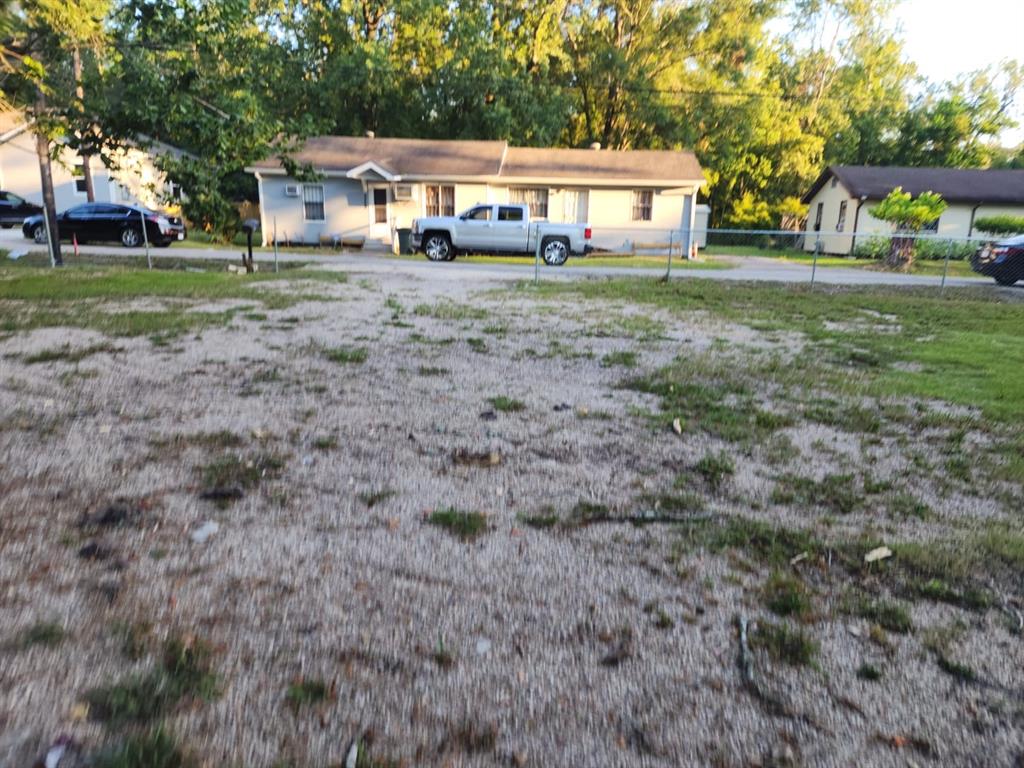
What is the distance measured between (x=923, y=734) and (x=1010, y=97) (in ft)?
191

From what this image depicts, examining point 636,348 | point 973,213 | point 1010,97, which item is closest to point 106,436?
point 636,348

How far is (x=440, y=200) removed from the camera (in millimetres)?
26984

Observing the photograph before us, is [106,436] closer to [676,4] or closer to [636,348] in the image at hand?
[636,348]

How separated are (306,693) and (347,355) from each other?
5.20m

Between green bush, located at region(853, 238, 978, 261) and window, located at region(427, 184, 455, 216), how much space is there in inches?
632

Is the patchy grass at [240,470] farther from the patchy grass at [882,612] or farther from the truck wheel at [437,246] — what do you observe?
the truck wheel at [437,246]

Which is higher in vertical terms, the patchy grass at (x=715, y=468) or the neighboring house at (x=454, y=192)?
the neighboring house at (x=454, y=192)

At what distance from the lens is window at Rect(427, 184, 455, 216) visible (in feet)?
87.9

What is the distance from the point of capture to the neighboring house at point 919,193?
29.1 m

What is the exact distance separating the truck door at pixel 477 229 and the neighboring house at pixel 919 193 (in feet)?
46.7

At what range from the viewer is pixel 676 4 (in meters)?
33.7

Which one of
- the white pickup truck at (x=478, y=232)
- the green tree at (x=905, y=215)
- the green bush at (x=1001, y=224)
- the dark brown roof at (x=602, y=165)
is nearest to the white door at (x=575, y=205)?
the dark brown roof at (x=602, y=165)

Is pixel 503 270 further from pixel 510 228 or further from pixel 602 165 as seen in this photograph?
pixel 602 165

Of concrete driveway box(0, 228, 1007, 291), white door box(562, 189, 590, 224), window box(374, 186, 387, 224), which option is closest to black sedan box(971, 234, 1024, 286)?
concrete driveway box(0, 228, 1007, 291)
